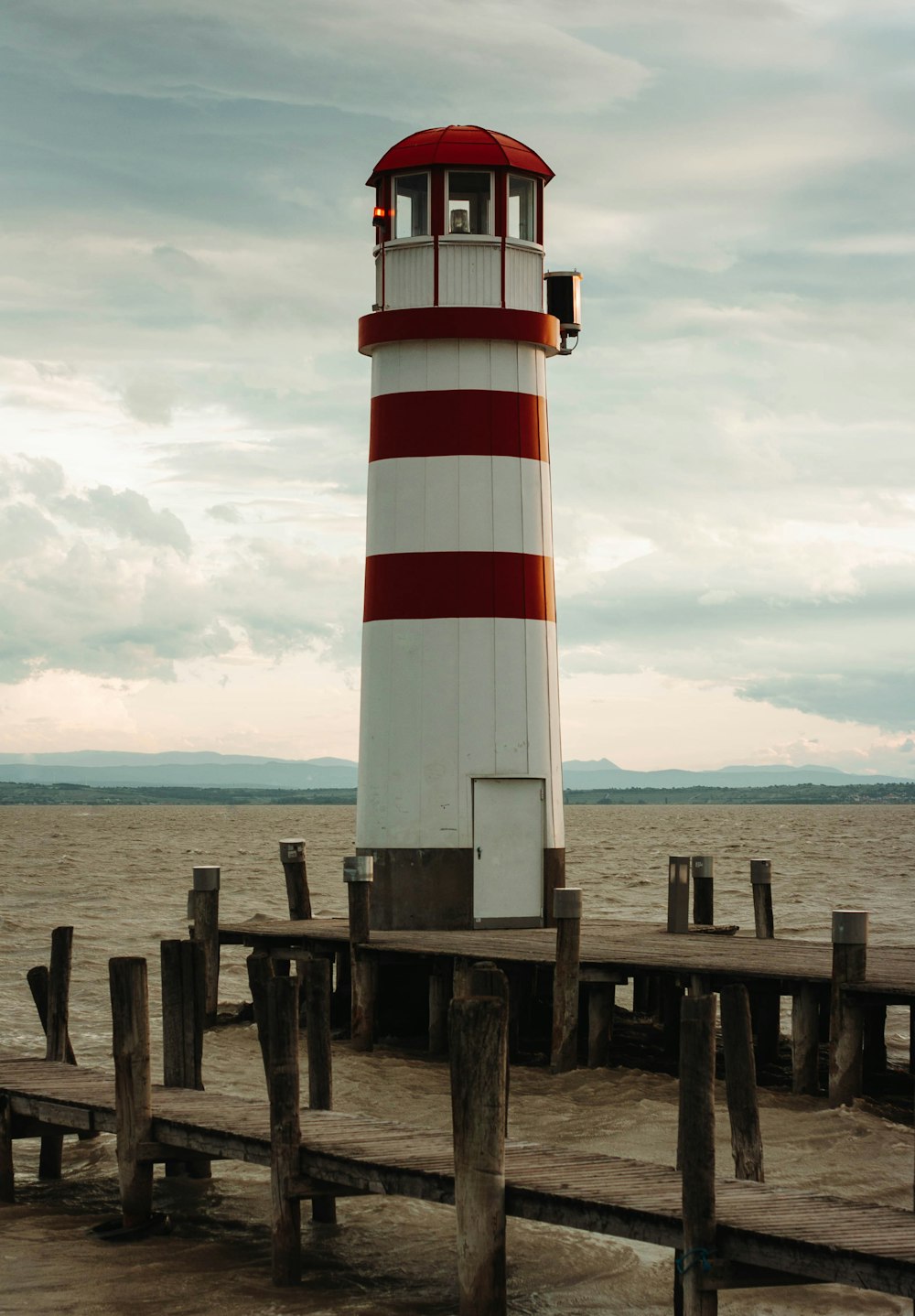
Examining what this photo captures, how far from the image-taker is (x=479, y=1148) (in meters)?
8.77

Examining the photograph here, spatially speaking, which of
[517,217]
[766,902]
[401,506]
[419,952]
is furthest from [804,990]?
[517,217]

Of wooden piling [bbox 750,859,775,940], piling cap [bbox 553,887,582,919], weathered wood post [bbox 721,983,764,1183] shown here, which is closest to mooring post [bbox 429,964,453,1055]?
piling cap [bbox 553,887,582,919]

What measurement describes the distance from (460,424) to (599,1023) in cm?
604

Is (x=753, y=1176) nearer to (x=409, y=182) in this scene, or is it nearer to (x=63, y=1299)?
(x=63, y=1299)

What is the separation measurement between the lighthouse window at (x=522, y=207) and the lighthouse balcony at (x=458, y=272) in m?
0.34

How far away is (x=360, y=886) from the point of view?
16.5 meters

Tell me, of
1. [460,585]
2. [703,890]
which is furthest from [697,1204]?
[703,890]

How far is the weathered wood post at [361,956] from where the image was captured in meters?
16.5

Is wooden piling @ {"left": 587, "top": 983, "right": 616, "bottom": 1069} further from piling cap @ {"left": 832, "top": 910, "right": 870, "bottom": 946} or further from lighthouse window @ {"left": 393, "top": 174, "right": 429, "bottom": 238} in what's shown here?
lighthouse window @ {"left": 393, "top": 174, "right": 429, "bottom": 238}

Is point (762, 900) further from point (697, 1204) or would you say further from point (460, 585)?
point (697, 1204)

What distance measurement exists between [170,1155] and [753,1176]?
371 centimetres

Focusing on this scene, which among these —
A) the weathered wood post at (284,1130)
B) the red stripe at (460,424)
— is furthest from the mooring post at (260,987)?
the red stripe at (460,424)

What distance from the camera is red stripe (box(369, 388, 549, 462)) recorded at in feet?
56.6

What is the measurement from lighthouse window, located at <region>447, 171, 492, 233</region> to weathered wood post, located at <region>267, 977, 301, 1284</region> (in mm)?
9700
